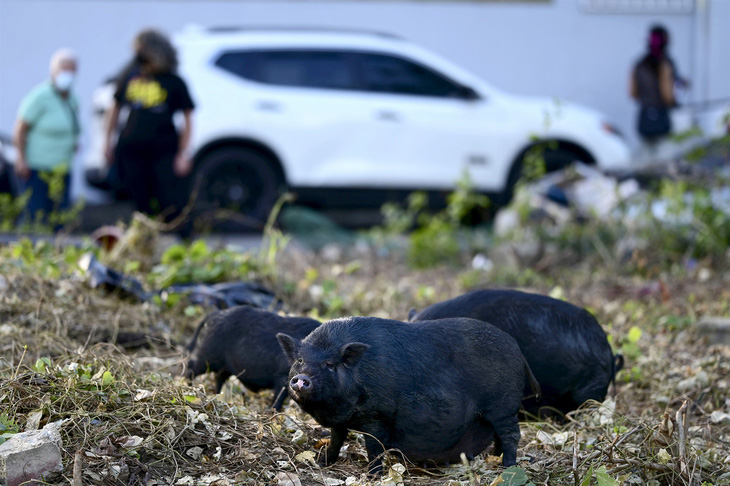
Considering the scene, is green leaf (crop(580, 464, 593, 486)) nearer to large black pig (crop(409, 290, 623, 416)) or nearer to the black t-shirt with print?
large black pig (crop(409, 290, 623, 416))

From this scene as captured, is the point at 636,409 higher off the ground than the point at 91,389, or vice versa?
the point at 91,389

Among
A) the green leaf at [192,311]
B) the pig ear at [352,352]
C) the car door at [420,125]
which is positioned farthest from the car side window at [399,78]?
the pig ear at [352,352]

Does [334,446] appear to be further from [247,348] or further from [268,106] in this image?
[268,106]

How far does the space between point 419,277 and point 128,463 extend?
15.8ft

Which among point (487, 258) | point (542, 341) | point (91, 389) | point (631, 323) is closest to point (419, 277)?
point (487, 258)

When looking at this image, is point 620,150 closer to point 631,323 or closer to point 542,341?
point 631,323

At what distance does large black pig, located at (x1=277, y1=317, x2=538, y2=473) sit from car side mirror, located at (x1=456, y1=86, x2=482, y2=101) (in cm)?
808

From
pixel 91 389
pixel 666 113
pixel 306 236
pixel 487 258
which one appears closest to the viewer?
pixel 91 389

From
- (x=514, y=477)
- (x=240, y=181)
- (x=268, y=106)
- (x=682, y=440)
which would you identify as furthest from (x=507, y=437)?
(x=268, y=106)

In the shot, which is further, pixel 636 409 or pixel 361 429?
pixel 636 409

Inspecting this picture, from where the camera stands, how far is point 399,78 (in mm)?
10750

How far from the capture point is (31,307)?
436 cm

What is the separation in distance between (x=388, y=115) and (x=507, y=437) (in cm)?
803

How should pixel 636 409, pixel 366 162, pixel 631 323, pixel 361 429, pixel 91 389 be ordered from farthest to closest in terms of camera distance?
pixel 366 162
pixel 631 323
pixel 636 409
pixel 91 389
pixel 361 429
